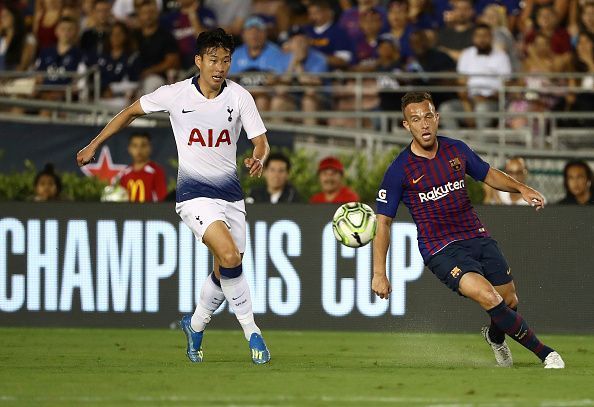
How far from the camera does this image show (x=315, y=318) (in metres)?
14.5

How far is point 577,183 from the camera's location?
1523 centimetres

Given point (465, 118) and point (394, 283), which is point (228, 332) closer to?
point (394, 283)

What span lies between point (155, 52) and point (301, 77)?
7.40 ft

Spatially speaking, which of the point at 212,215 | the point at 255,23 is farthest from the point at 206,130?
the point at 255,23

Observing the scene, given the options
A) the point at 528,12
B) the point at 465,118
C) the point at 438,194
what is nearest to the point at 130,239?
the point at 438,194

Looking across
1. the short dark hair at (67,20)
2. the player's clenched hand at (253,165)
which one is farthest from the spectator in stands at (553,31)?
the player's clenched hand at (253,165)

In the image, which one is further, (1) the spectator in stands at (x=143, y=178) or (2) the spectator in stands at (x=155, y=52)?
(2) the spectator in stands at (x=155, y=52)

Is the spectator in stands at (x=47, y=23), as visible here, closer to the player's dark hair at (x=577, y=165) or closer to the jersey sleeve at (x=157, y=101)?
the player's dark hair at (x=577, y=165)

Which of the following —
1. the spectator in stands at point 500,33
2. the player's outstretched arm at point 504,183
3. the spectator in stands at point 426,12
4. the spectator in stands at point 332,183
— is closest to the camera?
the player's outstretched arm at point 504,183

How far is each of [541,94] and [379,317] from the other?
603cm

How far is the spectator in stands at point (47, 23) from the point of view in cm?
2112

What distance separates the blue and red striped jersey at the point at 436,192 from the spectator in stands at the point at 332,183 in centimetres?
488

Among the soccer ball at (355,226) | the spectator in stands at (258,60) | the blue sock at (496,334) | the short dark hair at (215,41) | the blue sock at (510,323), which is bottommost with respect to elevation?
the blue sock at (496,334)

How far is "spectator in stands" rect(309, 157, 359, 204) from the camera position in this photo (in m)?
15.4
